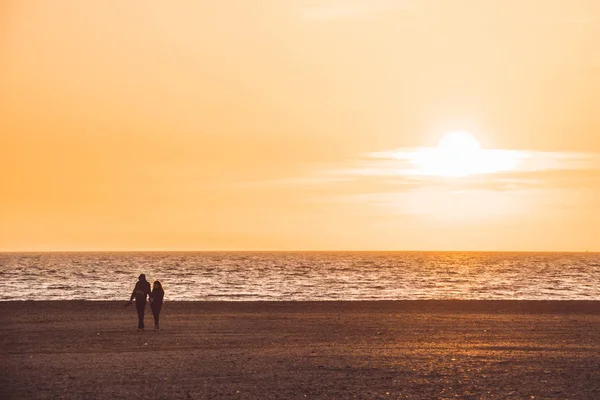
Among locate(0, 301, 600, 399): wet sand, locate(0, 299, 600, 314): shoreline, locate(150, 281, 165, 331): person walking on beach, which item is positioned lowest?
locate(0, 301, 600, 399): wet sand

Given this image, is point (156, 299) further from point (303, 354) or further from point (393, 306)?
point (393, 306)

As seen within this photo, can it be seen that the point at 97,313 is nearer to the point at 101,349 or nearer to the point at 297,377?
the point at 101,349

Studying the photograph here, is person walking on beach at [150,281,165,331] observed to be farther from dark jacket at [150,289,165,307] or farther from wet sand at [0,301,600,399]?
wet sand at [0,301,600,399]

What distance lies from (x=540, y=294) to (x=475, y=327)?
1333 inches

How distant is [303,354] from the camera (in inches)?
936

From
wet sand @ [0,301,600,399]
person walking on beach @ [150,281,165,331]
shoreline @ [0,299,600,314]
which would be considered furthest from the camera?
shoreline @ [0,299,600,314]

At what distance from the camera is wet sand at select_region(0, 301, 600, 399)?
1806cm

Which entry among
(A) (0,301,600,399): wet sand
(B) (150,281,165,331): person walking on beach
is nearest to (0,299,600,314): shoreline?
(A) (0,301,600,399): wet sand

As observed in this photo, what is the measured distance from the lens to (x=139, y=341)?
2723 cm

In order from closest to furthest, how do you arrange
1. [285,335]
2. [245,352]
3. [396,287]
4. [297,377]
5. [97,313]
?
[297,377], [245,352], [285,335], [97,313], [396,287]

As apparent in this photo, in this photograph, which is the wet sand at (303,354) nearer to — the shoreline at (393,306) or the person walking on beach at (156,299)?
the shoreline at (393,306)

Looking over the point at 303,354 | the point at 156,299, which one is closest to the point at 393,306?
the point at 156,299

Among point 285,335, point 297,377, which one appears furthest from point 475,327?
point 297,377

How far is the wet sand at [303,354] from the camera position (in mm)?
18062
